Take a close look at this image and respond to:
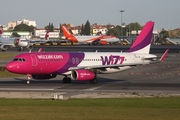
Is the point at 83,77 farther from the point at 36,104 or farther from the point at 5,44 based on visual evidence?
the point at 5,44

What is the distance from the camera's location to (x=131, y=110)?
90.7ft

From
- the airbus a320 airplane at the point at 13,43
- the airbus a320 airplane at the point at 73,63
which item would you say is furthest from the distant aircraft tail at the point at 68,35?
the airbus a320 airplane at the point at 73,63

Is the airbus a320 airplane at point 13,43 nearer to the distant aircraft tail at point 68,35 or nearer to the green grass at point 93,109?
the distant aircraft tail at point 68,35

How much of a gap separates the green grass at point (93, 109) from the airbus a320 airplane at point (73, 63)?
1283 centimetres

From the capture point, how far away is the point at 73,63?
159ft

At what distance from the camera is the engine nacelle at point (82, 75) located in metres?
46.5

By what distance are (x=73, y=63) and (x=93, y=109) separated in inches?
818

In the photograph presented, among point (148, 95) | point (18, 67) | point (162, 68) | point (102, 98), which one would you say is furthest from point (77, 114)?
point (162, 68)

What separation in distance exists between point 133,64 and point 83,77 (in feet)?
17.5

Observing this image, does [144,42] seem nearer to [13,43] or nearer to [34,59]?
[34,59]

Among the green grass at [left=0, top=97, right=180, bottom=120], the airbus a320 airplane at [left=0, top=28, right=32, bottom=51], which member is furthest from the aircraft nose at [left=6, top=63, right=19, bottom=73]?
the airbus a320 airplane at [left=0, top=28, right=32, bottom=51]

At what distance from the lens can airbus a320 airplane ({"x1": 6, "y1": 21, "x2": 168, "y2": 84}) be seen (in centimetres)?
4628

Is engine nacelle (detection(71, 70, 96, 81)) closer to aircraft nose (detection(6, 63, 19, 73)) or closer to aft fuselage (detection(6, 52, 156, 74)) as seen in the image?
aft fuselage (detection(6, 52, 156, 74))

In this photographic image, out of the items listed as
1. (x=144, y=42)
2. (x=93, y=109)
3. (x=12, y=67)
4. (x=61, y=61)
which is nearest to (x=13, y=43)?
(x=144, y=42)
